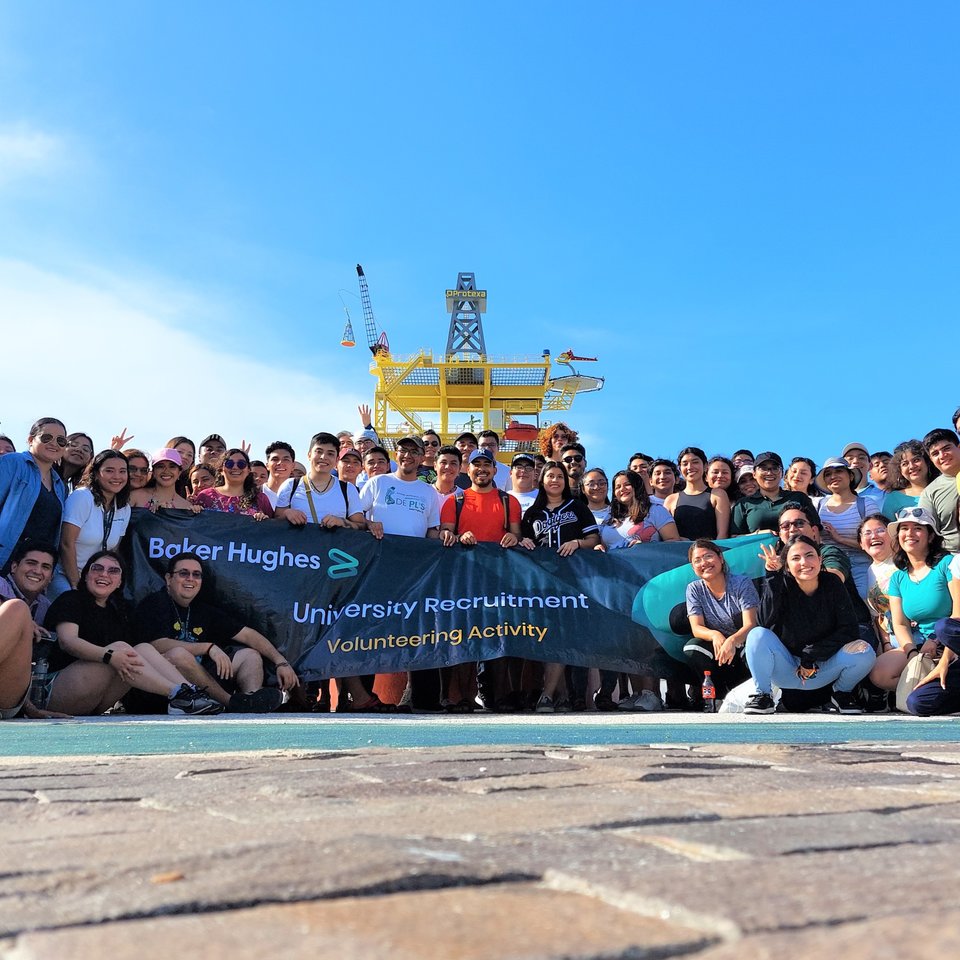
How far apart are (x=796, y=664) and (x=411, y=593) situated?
9.28ft

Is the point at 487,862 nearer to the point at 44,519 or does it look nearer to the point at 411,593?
the point at 44,519

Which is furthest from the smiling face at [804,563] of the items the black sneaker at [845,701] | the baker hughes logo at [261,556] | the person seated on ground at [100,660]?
the person seated on ground at [100,660]

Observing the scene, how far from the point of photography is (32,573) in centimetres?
636

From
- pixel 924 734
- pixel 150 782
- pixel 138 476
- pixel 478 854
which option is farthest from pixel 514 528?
pixel 478 854

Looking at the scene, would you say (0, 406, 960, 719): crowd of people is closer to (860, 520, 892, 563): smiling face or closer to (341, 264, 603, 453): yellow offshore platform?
(860, 520, 892, 563): smiling face

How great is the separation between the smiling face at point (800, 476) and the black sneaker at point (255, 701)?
4.36 m

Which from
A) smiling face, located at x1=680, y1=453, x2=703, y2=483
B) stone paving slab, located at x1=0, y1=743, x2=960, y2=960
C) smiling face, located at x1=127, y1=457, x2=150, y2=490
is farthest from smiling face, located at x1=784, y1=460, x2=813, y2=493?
stone paving slab, located at x1=0, y1=743, x2=960, y2=960

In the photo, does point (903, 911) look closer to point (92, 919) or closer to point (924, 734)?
point (92, 919)

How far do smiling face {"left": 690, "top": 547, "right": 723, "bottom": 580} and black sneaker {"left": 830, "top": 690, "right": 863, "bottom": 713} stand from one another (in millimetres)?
1099

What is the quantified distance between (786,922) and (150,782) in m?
1.85

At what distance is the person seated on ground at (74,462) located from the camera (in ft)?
24.4

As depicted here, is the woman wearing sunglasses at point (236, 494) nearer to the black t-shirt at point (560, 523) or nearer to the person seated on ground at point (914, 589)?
the black t-shirt at point (560, 523)

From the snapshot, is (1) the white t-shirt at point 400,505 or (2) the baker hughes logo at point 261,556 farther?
(1) the white t-shirt at point 400,505

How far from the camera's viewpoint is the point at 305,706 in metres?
7.46
